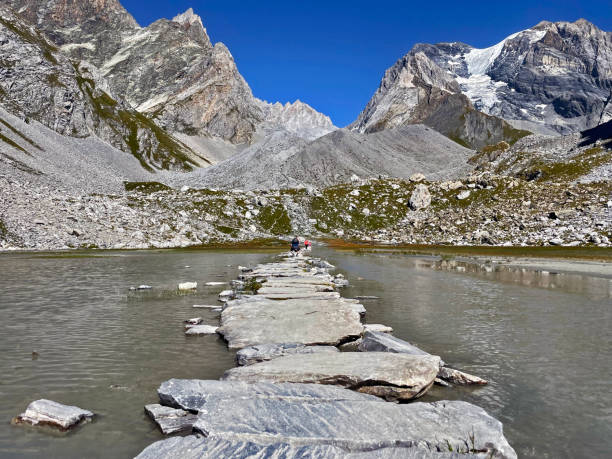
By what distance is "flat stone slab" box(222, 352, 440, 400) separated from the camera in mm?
10359

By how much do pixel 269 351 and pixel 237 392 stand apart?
3708 millimetres

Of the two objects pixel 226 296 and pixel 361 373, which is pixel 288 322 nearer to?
pixel 361 373

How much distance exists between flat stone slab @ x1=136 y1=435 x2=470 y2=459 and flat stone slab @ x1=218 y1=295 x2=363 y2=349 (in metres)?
7.21

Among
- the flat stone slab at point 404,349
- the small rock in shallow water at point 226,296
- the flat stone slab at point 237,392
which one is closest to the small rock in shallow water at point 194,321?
the small rock in shallow water at point 226,296

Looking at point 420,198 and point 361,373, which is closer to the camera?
point 361,373

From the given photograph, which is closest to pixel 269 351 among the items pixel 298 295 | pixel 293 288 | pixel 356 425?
pixel 356 425

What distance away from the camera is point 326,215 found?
5197 inches

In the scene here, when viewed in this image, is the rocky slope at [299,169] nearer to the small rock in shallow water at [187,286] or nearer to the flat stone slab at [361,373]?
the small rock in shallow water at [187,286]

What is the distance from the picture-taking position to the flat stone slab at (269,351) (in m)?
12.7

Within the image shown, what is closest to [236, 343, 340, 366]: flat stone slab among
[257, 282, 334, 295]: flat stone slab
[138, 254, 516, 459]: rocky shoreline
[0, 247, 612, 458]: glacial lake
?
[138, 254, 516, 459]: rocky shoreline

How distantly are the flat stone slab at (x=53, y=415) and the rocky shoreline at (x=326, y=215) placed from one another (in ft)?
225

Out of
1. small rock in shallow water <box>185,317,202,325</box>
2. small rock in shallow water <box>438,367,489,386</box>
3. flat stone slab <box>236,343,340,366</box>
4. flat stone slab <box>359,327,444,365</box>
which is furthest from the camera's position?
small rock in shallow water <box>185,317,202,325</box>

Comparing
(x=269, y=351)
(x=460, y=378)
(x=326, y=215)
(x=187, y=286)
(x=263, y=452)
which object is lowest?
(x=187, y=286)

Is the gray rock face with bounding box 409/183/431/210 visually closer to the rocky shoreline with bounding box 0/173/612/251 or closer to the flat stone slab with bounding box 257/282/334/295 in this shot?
the rocky shoreline with bounding box 0/173/612/251
